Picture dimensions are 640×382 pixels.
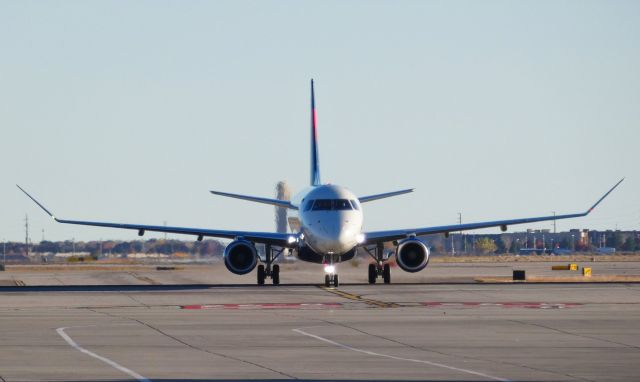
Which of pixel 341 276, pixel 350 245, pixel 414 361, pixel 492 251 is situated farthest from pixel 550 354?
pixel 492 251

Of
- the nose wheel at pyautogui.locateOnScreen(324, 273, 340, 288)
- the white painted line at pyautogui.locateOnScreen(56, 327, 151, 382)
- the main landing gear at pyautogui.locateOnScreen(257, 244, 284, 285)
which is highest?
the main landing gear at pyautogui.locateOnScreen(257, 244, 284, 285)

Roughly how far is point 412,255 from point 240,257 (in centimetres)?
689

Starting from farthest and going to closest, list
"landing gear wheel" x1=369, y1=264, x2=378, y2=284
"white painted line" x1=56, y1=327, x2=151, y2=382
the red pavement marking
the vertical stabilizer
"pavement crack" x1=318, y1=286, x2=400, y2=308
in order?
1. the vertical stabilizer
2. "landing gear wheel" x1=369, y1=264, x2=378, y2=284
3. "pavement crack" x1=318, y1=286, x2=400, y2=308
4. the red pavement marking
5. "white painted line" x1=56, y1=327, x2=151, y2=382

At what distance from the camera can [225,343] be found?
24.5 meters

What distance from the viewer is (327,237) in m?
50.2

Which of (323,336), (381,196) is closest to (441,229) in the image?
(381,196)

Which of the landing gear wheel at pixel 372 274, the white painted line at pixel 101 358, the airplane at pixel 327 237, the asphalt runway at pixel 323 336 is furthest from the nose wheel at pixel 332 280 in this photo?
the white painted line at pixel 101 358

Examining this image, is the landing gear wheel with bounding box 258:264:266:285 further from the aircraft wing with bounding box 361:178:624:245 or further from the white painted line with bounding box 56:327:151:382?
the white painted line with bounding box 56:327:151:382

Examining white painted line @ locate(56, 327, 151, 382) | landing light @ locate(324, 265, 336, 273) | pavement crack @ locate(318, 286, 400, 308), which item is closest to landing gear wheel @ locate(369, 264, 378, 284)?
landing light @ locate(324, 265, 336, 273)

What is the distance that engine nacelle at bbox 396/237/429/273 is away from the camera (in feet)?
175

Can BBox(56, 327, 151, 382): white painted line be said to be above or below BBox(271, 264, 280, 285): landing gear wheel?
below

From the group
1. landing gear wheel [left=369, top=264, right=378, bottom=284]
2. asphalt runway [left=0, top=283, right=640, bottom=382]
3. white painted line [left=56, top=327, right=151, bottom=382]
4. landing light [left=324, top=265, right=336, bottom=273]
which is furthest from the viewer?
landing gear wheel [left=369, top=264, right=378, bottom=284]

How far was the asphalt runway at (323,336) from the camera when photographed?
A: 1969 centimetres

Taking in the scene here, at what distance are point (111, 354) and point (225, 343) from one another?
9.06 ft
